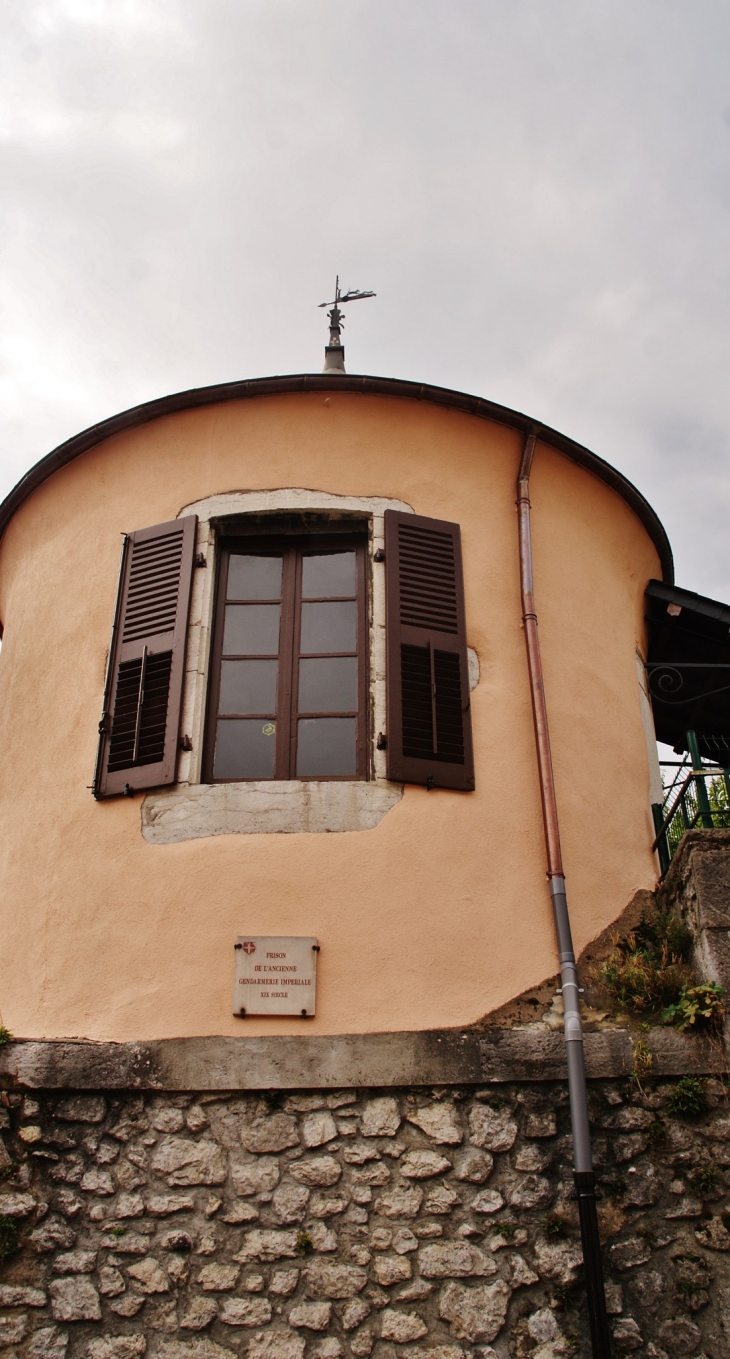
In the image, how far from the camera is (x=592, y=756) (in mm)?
6246

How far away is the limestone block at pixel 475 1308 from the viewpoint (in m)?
4.52

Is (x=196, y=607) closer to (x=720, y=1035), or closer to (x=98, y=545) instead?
(x=98, y=545)

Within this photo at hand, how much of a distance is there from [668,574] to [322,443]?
297cm

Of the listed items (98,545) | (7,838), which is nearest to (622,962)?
(7,838)

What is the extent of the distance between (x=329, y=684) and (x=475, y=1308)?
10.4 ft

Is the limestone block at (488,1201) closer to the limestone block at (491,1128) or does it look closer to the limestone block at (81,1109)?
the limestone block at (491,1128)

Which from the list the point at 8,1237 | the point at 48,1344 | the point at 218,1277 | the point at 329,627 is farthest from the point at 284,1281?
the point at 329,627

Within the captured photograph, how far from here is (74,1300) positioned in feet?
15.5

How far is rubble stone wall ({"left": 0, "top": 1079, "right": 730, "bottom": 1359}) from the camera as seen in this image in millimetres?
4566

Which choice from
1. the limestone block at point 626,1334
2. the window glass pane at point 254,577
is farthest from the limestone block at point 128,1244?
the window glass pane at point 254,577

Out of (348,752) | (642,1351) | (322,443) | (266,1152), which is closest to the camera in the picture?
(642,1351)

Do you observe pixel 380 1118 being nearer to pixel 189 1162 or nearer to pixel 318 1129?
pixel 318 1129

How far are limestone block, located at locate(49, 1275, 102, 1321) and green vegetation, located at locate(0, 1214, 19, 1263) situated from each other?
0.81ft

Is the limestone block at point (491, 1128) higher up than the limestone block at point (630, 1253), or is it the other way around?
the limestone block at point (491, 1128)
